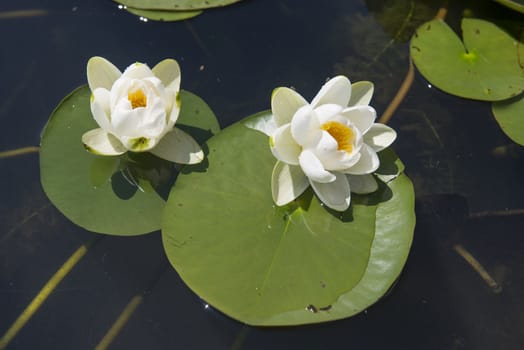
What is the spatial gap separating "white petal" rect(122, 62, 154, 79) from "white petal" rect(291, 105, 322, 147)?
0.57 metres

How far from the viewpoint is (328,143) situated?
1.82 meters

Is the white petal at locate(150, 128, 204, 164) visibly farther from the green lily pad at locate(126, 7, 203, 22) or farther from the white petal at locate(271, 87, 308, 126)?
the green lily pad at locate(126, 7, 203, 22)

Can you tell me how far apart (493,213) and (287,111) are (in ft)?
3.74

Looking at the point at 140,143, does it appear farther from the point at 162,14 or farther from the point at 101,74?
the point at 162,14

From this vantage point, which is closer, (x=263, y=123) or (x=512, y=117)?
(x=263, y=123)

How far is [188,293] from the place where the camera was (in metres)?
2.07

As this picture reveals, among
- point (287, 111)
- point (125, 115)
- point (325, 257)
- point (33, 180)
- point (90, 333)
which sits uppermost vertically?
point (125, 115)

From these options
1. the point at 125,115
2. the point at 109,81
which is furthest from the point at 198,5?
the point at 125,115

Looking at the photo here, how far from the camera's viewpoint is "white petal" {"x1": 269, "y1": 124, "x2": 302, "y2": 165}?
6.26ft

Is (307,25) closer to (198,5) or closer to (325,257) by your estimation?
(198,5)

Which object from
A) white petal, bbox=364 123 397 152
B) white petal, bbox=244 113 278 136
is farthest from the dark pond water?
white petal, bbox=364 123 397 152

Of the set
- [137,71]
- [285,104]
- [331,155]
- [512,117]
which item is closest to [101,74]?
[137,71]

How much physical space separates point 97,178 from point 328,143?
920 millimetres

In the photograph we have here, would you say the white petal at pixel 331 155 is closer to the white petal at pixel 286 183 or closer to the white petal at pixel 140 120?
the white petal at pixel 286 183
